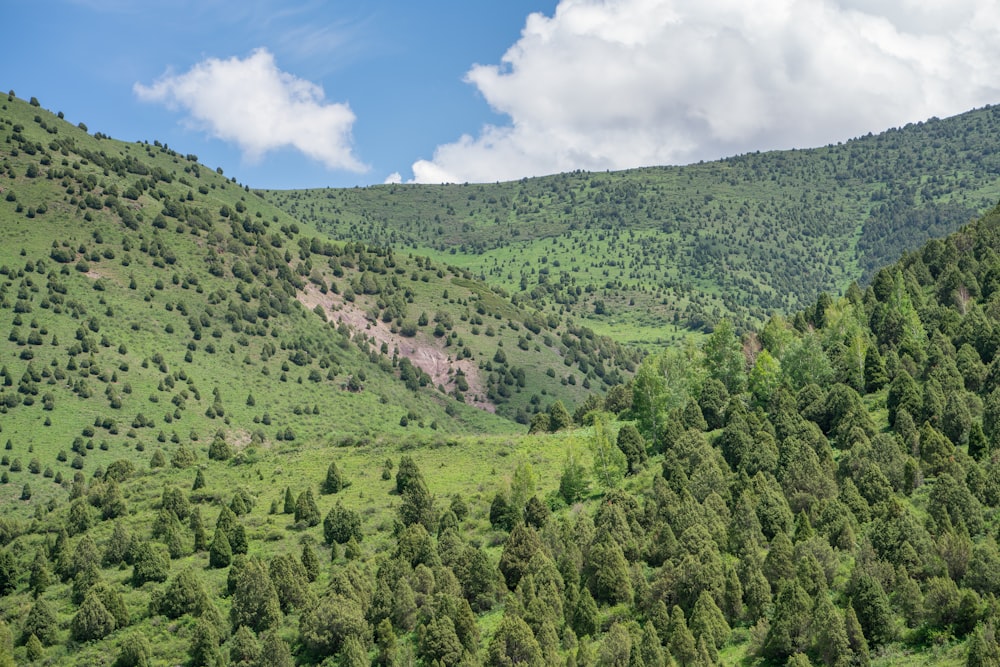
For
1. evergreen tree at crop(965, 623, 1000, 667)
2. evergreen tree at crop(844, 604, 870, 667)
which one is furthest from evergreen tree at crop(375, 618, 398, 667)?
evergreen tree at crop(965, 623, 1000, 667)

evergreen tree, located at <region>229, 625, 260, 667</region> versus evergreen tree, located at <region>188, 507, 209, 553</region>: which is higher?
evergreen tree, located at <region>188, 507, 209, 553</region>

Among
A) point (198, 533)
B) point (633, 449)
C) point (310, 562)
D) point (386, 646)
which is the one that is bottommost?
point (386, 646)

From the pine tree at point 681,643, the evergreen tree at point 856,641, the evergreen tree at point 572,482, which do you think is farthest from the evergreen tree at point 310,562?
the evergreen tree at point 856,641

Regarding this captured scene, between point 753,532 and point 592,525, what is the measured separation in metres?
14.2

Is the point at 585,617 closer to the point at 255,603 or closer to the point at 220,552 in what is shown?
the point at 255,603

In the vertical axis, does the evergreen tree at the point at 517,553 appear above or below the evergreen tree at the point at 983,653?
above

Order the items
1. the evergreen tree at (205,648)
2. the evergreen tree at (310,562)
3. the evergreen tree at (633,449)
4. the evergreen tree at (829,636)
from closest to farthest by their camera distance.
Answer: the evergreen tree at (829,636), the evergreen tree at (205,648), the evergreen tree at (310,562), the evergreen tree at (633,449)

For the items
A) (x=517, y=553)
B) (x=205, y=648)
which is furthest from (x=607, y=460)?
(x=205, y=648)

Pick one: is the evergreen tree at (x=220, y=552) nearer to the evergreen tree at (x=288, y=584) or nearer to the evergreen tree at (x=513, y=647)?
the evergreen tree at (x=288, y=584)

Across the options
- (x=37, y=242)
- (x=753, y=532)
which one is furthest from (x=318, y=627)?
(x=37, y=242)

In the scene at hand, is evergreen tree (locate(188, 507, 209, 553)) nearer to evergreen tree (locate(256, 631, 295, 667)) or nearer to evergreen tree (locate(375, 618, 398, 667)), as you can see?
evergreen tree (locate(256, 631, 295, 667))

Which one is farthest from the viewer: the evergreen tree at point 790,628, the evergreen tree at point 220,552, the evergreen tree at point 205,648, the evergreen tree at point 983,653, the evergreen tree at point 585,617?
the evergreen tree at point 220,552

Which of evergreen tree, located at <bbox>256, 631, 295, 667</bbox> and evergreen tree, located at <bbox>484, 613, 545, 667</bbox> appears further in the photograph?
evergreen tree, located at <bbox>256, 631, 295, 667</bbox>

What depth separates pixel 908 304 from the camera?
12731cm
